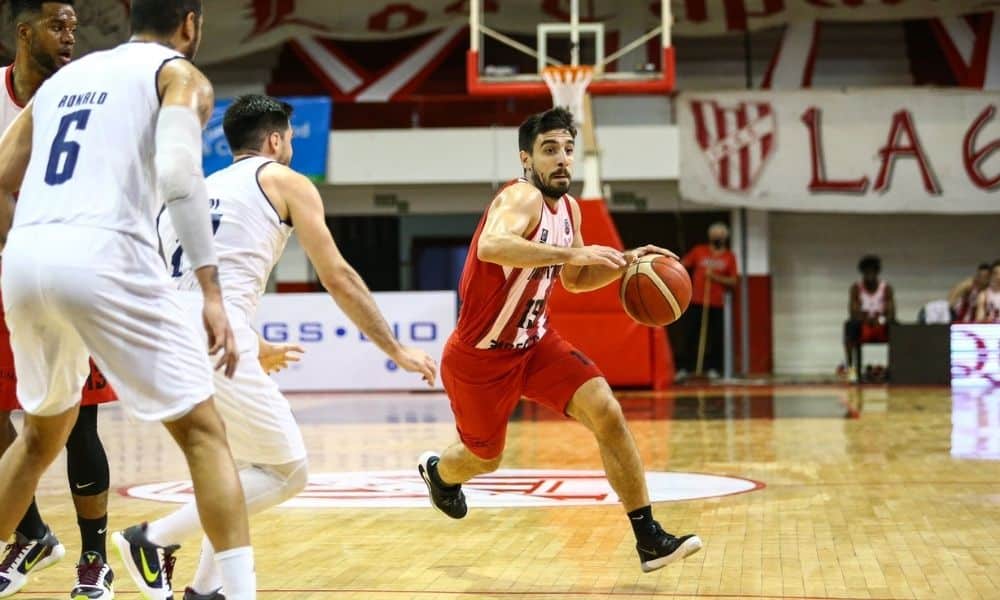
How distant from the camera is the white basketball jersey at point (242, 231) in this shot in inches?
165

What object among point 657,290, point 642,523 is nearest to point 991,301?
point 657,290

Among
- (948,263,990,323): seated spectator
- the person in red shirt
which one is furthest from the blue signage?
(948,263,990,323): seated spectator

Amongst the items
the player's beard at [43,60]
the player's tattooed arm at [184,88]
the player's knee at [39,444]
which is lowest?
the player's knee at [39,444]

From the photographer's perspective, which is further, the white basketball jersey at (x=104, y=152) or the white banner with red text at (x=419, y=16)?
the white banner with red text at (x=419, y=16)

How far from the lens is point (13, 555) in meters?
4.74

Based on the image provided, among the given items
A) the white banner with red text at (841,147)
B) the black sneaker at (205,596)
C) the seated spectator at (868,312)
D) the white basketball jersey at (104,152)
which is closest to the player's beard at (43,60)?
the white basketball jersey at (104,152)

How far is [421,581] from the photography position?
4.79 m

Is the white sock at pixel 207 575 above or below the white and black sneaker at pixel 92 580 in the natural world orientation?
above

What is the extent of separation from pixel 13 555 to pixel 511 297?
211 centimetres

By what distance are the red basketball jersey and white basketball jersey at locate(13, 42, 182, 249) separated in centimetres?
195

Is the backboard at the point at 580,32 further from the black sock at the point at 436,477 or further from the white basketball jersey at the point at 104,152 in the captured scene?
the white basketball jersey at the point at 104,152

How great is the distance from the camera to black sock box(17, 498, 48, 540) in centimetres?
489

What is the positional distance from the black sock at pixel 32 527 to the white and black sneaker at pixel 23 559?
1cm

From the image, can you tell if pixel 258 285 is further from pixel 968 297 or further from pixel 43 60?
pixel 968 297
